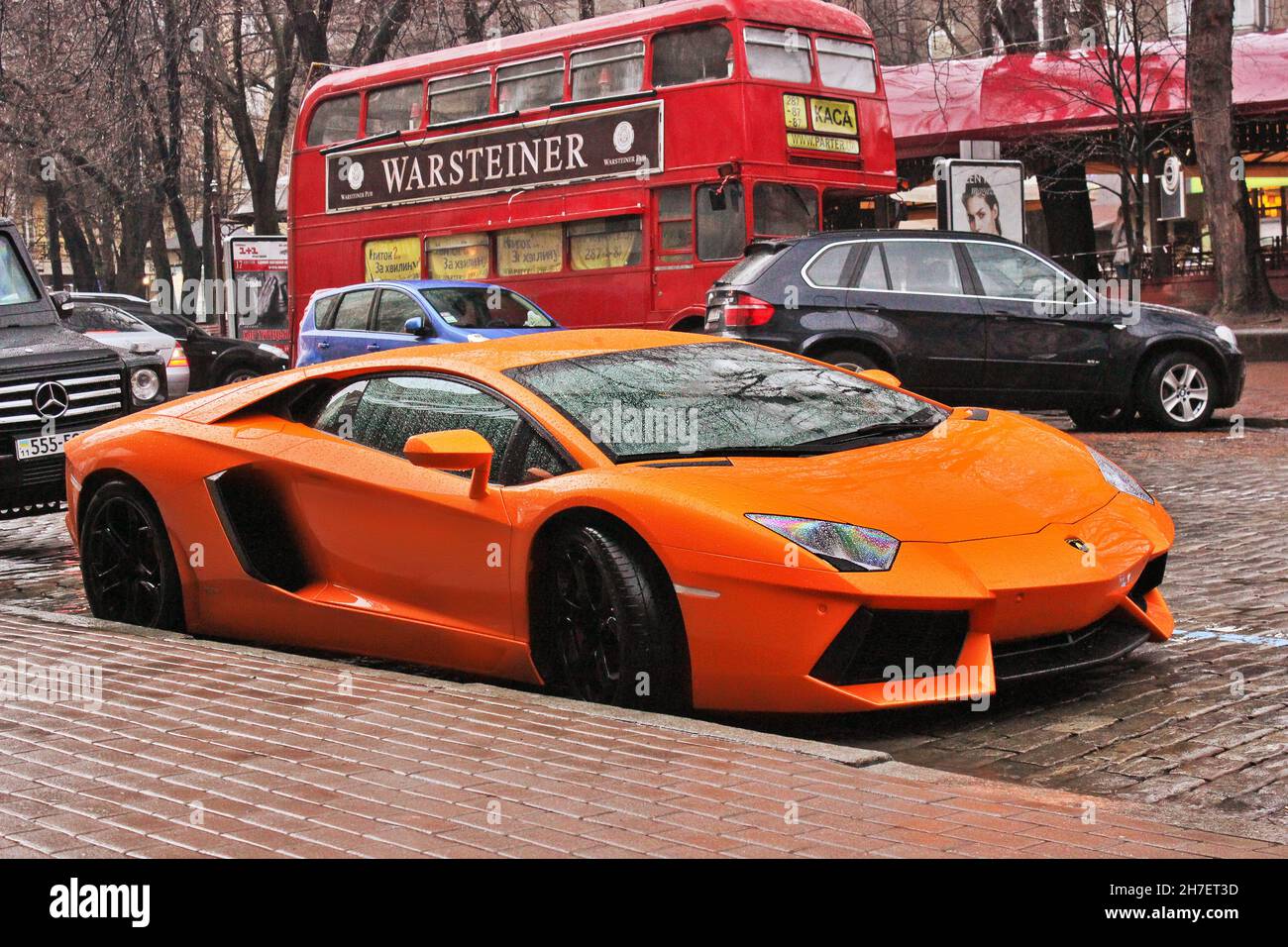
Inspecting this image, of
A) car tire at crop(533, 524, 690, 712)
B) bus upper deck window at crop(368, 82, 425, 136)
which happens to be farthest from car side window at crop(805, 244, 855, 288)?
car tire at crop(533, 524, 690, 712)

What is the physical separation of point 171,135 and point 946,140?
14.5 meters

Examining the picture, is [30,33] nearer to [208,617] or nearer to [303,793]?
[208,617]

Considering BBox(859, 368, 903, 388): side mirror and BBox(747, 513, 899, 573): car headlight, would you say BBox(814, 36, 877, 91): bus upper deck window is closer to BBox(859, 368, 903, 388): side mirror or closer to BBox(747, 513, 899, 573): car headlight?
BBox(859, 368, 903, 388): side mirror

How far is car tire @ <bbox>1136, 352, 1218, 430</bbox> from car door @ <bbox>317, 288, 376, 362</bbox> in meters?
7.41

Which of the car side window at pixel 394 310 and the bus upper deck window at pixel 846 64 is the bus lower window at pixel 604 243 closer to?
the bus upper deck window at pixel 846 64

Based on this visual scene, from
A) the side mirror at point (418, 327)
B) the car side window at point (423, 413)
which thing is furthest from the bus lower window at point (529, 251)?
the car side window at point (423, 413)

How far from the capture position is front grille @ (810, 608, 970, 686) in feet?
17.0

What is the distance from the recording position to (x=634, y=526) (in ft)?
18.0

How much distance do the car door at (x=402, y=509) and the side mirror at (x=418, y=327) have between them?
9.88 meters

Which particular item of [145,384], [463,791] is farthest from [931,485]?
[145,384]

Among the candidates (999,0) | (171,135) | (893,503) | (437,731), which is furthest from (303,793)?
(999,0)

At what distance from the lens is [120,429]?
24.6ft

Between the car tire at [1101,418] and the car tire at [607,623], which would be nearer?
the car tire at [607,623]

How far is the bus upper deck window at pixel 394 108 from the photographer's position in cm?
2161
